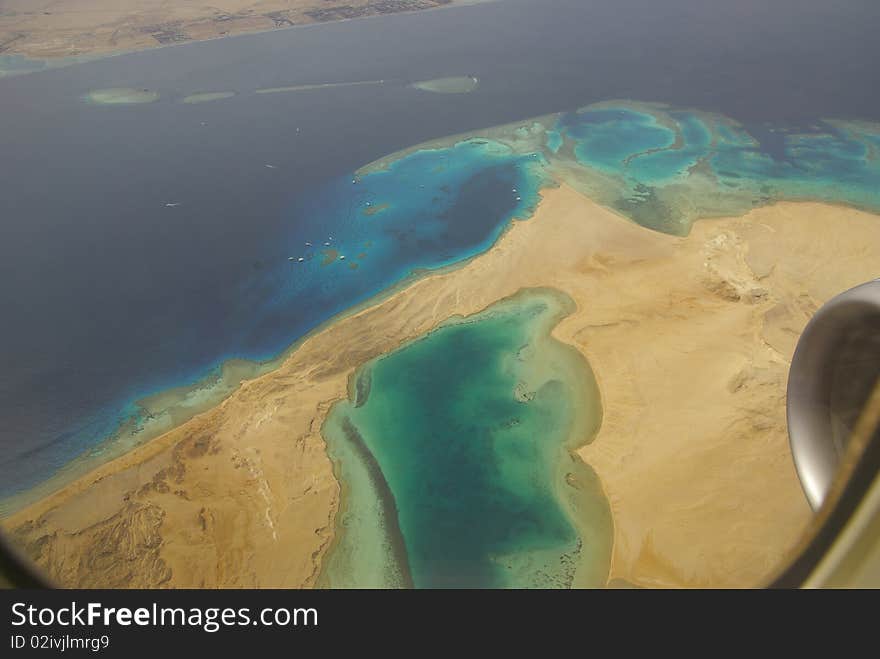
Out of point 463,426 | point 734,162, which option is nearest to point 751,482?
point 463,426

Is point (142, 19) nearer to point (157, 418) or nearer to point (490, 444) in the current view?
point (157, 418)

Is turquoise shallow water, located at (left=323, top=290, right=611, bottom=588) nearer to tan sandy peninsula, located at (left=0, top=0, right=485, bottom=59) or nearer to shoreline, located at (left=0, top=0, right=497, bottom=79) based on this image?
shoreline, located at (left=0, top=0, right=497, bottom=79)

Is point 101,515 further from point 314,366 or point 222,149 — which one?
point 222,149

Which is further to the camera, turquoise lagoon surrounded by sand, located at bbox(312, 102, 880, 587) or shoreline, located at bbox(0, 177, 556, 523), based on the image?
shoreline, located at bbox(0, 177, 556, 523)

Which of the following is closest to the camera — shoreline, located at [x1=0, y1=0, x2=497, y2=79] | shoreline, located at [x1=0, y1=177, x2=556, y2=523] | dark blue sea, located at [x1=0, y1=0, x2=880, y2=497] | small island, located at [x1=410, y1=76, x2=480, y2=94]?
shoreline, located at [x1=0, y1=177, x2=556, y2=523]

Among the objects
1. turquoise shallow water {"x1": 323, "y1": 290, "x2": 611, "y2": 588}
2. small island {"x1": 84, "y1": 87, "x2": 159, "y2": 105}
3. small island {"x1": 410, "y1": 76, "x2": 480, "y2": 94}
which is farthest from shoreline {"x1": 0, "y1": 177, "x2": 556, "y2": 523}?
small island {"x1": 84, "y1": 87, "x2": 159, "y2": 105}
